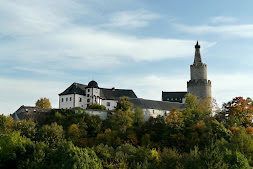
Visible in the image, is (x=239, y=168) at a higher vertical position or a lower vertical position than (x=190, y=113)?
lower

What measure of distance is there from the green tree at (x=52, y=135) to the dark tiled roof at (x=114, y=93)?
23.9 meters

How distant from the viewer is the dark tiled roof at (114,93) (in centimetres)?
9025

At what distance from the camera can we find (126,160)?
51.1m

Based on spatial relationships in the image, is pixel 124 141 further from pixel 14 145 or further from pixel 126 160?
pixel 14 145

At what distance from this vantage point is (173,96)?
103125 mm

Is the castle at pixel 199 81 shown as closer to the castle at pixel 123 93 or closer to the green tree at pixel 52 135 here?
the castle at pixel 123 93

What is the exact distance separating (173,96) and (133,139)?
1491 inches

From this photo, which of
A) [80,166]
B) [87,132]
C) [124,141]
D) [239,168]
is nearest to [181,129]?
[124,141]

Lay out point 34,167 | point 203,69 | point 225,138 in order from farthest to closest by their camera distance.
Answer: point 203,69 → point 225,138 → point 34,167

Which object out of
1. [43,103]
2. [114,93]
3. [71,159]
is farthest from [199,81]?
[71,159]

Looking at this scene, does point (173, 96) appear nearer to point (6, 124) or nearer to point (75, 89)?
point (75, 89)

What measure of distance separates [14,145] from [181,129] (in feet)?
96.6

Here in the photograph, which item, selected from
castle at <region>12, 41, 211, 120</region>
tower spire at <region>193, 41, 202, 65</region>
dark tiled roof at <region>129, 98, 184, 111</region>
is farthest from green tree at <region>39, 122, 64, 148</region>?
tower spire at <region>193, 41, 202, 65</region>

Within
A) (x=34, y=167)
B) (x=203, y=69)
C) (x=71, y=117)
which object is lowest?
(x=34, y=167)
